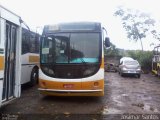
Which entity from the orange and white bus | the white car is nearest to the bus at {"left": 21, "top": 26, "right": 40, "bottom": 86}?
the orange and white bus

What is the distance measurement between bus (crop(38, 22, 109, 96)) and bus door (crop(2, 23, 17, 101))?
2036 mm

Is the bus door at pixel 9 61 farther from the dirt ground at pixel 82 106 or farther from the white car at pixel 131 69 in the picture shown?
the white car at pixel 131 69

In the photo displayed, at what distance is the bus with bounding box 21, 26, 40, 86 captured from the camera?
44.7 feet

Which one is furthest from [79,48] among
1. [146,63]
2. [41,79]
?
[146,63]

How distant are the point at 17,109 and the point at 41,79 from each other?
5.93 ft

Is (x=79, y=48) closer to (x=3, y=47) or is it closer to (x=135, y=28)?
(x=3, y=47)

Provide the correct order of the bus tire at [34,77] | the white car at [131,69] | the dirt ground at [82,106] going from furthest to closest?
the white car at [131,69], the bus tire at [34,77], the dirt ground at [82,106]

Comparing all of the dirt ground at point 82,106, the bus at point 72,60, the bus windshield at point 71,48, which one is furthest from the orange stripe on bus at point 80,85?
the bus windshield at point 71,48

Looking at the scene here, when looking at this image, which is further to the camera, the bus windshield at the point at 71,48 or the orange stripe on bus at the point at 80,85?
the bus windshield at the point at 71,48

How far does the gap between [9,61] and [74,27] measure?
346 centimetres

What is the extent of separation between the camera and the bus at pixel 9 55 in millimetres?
7906

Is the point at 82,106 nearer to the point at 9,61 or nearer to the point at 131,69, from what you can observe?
the point at 9,61

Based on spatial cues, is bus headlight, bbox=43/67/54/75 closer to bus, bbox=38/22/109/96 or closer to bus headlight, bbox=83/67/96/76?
bus, bbox=38/22/109/96

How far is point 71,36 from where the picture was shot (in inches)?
444
